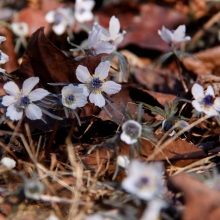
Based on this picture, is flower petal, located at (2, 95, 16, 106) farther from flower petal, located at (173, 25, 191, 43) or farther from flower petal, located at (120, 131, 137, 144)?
flower petal, located at (173, 25, 191, 43)

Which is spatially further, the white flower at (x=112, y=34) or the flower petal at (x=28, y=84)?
the white flower at (x=112, y=34)

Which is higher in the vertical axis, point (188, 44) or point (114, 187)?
point (114, 187)

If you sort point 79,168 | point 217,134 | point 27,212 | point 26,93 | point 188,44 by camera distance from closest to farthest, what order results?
point 27,212, point 79,168, point 26,93, point 217,134, point 188,44

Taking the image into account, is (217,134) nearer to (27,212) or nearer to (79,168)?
(79,168)

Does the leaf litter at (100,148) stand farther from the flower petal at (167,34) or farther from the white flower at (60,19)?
the white flower at (60,19)

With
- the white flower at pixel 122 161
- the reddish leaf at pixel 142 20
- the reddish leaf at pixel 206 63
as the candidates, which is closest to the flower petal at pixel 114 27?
the white flower at pixel 122 161

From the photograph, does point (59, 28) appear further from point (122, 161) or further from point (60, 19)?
point (122, 161)

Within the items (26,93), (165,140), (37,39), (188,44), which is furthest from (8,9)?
(165,140)
